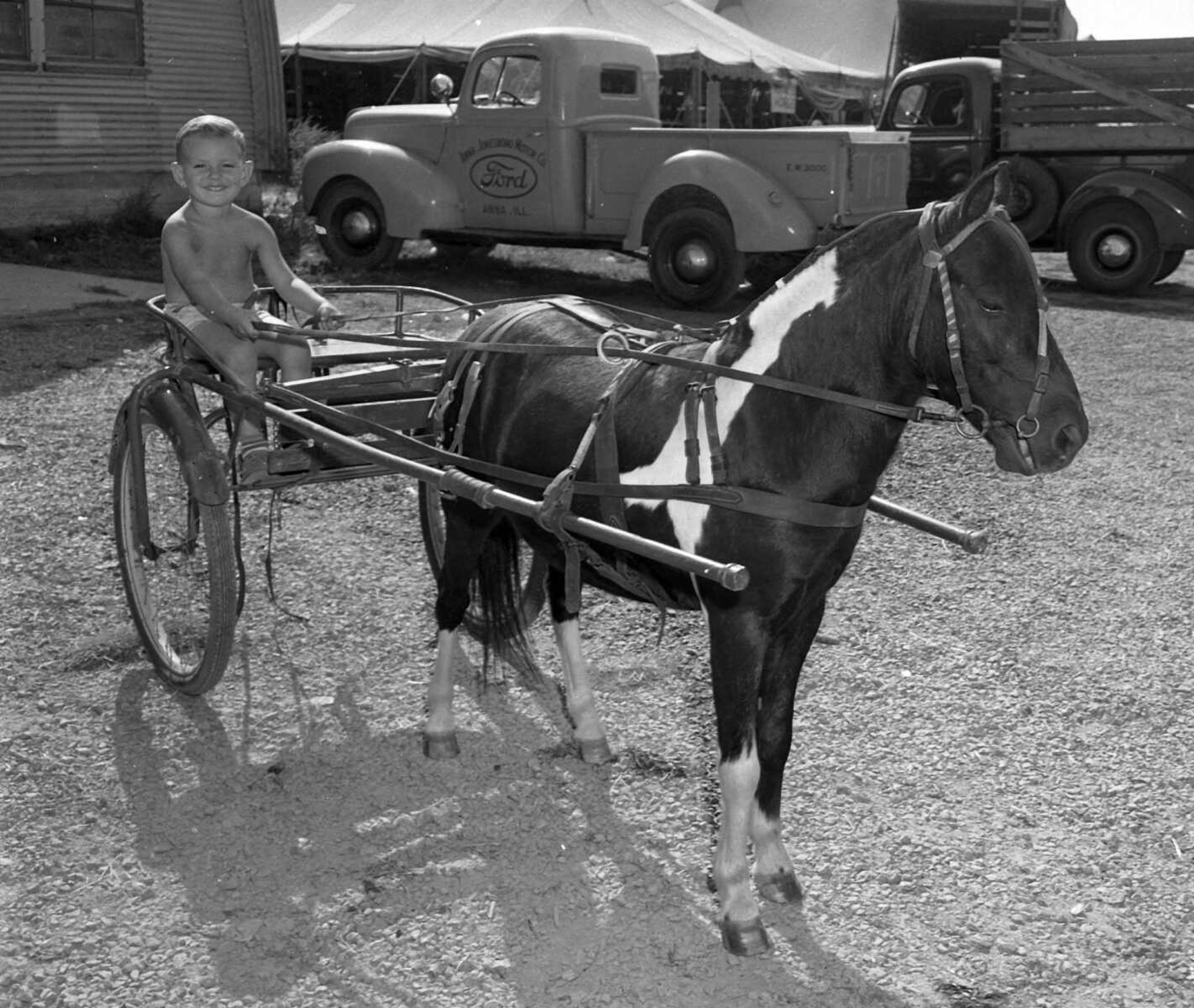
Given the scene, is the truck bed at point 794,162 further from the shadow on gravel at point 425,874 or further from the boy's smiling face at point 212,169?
the shadow on gravel at point 425,874

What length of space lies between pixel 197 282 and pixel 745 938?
289 cm

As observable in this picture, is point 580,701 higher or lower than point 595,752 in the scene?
higher

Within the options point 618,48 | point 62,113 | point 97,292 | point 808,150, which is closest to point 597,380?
point 808,150

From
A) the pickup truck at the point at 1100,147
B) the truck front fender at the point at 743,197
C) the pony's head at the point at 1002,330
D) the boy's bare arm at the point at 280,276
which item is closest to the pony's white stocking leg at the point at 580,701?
the boy's bare arm at the point at 280,276

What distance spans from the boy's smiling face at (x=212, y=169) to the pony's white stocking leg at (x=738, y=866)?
8.97 ft

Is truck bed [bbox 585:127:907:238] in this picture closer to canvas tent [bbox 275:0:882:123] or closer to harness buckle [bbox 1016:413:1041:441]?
canvas tent [bbox 275:0:882:123]

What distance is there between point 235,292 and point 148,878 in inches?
87.8

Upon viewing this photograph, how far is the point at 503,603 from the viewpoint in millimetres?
4469

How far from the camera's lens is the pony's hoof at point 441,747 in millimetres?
4301

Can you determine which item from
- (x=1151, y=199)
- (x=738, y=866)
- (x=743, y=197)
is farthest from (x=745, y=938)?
(x=1151, y=199)

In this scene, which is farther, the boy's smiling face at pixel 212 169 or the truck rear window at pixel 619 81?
the truck rear window at pixel 619 81

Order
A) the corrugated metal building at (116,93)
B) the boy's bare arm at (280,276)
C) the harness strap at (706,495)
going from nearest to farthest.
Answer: the harness strap at (706,495) < the boy's bare arm at (280,276) < the corrugated metal building at (116,93)

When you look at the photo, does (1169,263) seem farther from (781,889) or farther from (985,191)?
(985,191)

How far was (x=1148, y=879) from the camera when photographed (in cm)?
361
